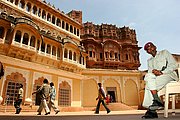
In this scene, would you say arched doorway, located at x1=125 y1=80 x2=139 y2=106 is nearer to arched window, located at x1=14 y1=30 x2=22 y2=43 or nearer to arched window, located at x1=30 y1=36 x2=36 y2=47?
arched window, located at x1=30 y1=36 x2=36 y2=47

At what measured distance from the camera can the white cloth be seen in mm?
3867

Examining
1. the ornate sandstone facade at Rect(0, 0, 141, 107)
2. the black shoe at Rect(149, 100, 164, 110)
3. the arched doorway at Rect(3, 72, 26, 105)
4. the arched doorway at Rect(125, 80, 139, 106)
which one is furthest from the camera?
the arched doorway at Rect(125, 80, 139, 106)

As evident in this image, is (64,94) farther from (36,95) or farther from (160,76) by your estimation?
(160,76)

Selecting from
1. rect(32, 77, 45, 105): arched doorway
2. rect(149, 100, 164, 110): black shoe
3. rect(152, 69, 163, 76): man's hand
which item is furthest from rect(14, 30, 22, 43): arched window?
rect(149, 100, 164, 110): black shoe

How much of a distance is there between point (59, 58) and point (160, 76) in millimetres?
17642

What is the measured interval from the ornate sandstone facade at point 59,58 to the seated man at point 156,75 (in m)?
13.8

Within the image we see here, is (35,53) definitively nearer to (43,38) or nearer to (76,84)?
(43,38)

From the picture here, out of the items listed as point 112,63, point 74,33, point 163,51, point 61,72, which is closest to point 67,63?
point 61,72

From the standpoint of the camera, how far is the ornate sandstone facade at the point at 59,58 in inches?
644

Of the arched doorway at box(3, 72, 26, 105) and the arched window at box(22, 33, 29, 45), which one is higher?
the arched window at box(22, 33, 29, 45)

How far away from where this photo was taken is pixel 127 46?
31.1m

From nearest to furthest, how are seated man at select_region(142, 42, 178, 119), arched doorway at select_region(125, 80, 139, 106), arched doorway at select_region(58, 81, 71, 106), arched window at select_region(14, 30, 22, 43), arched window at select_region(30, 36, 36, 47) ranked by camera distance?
seated man at select_region(142, 42, 178, 119), arched window at select_region(14, 30, 22, 43), arched window at select_region(30, 36, 36, 47), arched doorway at select_region(58, 81, 71, 106), arched doorway at select_region(125, 80, 139, 106)

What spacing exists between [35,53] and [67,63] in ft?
14.5

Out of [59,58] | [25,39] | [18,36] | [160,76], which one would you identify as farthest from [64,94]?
[160,76]
